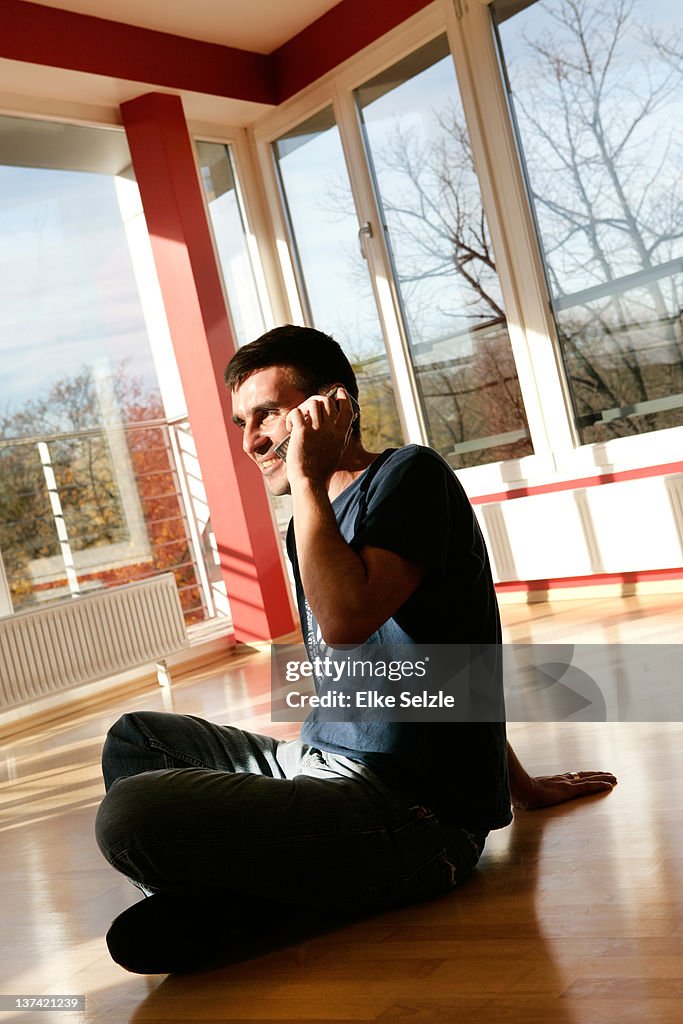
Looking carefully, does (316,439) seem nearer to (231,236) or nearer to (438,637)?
(438,637)

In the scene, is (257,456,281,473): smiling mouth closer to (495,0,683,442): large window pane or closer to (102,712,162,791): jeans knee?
(102,712,162,791): jeans knee

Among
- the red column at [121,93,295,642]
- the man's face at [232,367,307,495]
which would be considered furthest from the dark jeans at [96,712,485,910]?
the red column at [121,93,295,642]

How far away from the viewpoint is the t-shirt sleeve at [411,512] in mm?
1463

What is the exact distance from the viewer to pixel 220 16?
5.29 metres

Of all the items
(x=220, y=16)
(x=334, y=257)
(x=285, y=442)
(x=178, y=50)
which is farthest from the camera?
(x=334, y=257)

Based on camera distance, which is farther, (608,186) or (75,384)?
(75,384)

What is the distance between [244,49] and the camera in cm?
577

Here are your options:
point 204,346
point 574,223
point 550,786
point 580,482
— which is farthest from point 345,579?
point 204,346

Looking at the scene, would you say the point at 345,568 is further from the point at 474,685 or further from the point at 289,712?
the point at 289,712

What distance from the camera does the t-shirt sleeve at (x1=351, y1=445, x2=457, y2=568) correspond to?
146 centimetres

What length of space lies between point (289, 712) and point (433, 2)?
360 centimetres

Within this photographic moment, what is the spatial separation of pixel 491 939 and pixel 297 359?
93cm

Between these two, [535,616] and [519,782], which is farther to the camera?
[535,616]

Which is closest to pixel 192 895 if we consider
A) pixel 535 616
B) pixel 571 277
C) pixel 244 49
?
pixel 535 616
